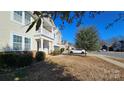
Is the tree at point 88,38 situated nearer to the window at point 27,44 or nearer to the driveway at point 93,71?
the window at point 27,44

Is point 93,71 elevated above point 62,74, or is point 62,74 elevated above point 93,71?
point 62,74

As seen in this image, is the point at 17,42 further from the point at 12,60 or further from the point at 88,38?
the point at 88,38

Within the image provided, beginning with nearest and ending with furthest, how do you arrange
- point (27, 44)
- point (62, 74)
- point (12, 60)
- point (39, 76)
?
point (62, 74) → point (39, 76) → point (12, 60) → point (27, 44)

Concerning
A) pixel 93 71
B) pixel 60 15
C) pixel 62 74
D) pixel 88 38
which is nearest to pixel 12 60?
pixel 62 74

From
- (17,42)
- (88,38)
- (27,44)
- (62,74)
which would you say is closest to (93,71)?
(62,74)

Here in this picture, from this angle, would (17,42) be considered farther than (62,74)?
Yes

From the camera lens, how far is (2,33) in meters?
11.1

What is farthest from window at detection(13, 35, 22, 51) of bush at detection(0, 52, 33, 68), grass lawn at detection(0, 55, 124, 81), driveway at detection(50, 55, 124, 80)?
driveway at detection(50, 55, 124, 80)

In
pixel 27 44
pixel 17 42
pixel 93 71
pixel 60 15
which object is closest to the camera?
pixel 60 15

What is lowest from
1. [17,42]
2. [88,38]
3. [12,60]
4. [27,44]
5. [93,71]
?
[93,71]
